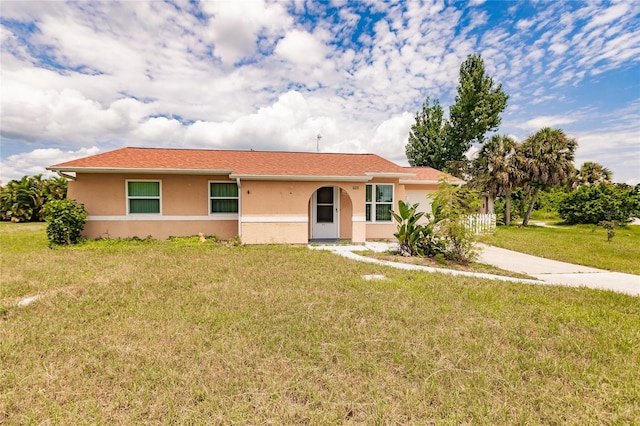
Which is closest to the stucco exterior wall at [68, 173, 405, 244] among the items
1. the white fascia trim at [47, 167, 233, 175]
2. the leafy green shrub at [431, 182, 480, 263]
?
the white fascia trim at [47, 167, 233, 175]

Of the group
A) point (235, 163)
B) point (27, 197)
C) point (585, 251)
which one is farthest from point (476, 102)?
point (27, 197)

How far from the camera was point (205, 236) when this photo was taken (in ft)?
41.6

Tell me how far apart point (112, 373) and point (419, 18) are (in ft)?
46.2

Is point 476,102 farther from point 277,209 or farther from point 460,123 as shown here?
point 277,209

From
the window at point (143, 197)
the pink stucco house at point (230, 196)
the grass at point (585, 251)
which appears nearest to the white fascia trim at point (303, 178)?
the pink stucco house at point (230, 196)

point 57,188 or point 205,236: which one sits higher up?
point 57,188

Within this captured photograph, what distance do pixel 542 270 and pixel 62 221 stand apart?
56.5ft

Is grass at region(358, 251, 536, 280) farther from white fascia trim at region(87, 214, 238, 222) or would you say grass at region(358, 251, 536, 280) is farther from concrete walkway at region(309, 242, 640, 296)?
white fascia trim at region(87, 214, 238, 222)

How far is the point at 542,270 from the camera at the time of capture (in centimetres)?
888

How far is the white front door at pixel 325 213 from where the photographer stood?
13.5 m

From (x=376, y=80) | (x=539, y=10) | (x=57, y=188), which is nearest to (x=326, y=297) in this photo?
(x=539, y=10)

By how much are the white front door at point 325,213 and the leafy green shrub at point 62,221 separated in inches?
380

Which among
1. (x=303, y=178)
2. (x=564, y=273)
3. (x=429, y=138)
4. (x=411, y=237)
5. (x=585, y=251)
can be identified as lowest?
(x=564, y=273)

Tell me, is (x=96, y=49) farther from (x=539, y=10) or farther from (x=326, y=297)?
(x=539, y=10)
